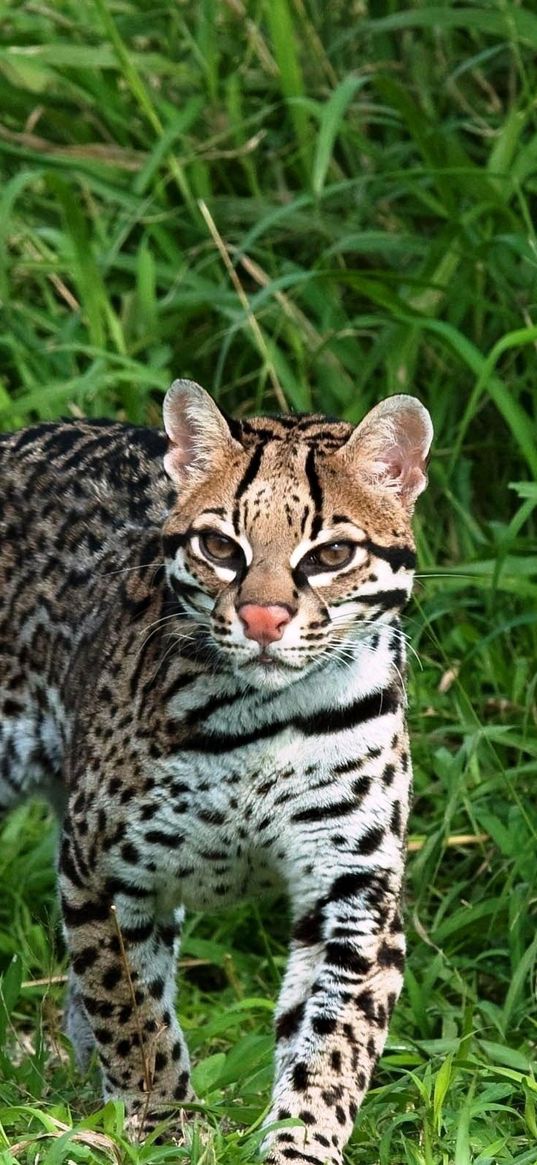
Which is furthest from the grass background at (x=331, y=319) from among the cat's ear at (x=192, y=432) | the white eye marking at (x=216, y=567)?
the white eye marking at (x=216, y=567)

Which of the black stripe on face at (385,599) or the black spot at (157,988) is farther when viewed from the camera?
the black spot at (157,988)

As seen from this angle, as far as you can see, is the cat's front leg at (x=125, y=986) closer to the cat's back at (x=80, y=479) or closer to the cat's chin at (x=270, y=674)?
the cat's chin at (x=270, y=674)

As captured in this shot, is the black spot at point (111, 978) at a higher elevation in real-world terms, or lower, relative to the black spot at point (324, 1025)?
higher

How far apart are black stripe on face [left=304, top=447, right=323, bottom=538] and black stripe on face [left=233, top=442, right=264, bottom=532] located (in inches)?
3.8

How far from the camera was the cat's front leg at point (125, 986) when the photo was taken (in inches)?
170

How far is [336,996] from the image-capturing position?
405cm

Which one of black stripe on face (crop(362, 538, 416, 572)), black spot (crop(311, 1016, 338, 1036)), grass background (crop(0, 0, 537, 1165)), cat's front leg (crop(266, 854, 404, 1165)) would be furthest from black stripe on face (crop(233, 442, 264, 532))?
black spot (crop(311, 1016, 338, 1036))

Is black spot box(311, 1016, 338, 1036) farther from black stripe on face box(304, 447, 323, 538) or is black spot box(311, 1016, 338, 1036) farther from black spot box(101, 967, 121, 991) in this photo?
black stripe on face box(304, 447, 323, 538)

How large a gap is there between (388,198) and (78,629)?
2.46m

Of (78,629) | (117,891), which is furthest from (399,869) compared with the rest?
(78,629)

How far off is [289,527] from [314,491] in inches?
5.0

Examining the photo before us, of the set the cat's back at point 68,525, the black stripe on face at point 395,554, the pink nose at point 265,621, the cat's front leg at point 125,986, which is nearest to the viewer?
the pink nose at point 265,621

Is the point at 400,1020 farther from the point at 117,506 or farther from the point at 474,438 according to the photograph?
the point at 474,438

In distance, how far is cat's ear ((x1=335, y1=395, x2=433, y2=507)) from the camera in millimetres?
3967
